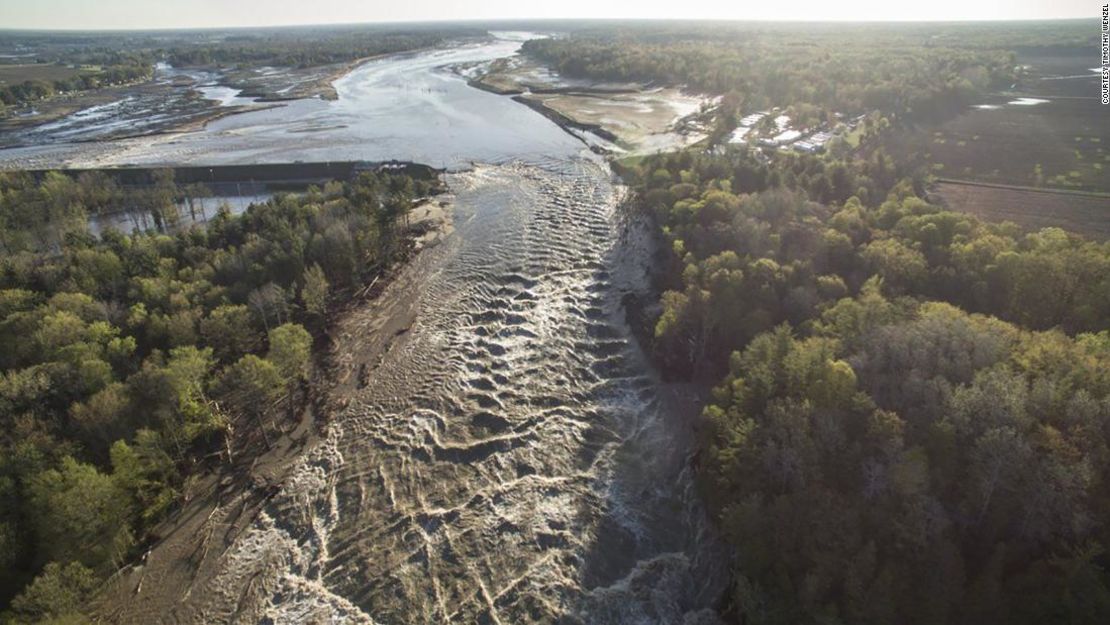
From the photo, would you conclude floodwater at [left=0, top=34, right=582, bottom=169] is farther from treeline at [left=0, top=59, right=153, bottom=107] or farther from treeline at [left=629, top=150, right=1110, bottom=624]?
treeline at [left=0, top=59, right=153, bottom=107]

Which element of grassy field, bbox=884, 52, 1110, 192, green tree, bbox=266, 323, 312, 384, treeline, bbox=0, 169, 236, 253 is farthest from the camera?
grassy field, bbox=884, 52, 1110, 192

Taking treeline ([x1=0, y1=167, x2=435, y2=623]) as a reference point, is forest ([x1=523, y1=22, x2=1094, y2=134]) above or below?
above

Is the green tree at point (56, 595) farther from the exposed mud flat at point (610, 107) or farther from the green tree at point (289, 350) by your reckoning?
the exposed mud flat at point (610, 107)

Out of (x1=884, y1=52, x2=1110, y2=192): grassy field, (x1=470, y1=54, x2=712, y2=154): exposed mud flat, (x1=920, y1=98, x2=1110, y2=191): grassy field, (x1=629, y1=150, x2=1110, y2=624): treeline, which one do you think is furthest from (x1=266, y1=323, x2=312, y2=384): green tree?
(x1=920, y1=98, x2=1110, y2=191): grassy field

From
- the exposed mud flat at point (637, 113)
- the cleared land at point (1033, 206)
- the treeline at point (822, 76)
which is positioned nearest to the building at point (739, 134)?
the treeline at point (822, 76)

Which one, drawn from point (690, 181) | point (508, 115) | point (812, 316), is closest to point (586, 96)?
point (508, 115)
